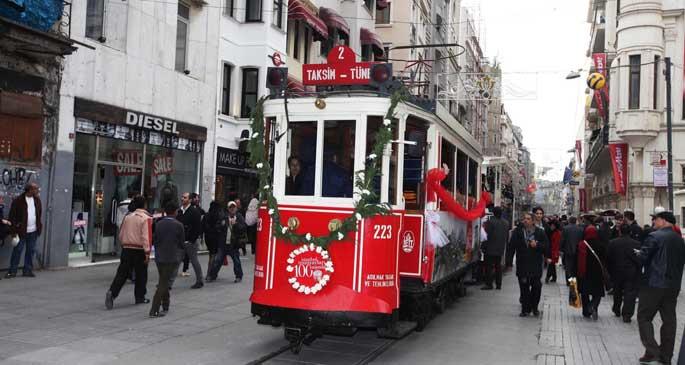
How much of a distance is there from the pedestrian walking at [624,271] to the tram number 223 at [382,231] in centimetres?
542

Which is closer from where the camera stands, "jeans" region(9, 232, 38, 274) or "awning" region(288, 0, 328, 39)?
"jeans" region(9, 232, 38, 274)

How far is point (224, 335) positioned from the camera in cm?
811

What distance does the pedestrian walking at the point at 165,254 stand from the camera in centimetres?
898

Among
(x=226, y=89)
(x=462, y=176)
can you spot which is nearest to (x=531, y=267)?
(x=462, y=176)

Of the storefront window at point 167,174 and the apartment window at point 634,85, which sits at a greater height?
the apartment window at point 634,85

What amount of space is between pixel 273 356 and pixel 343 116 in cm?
288

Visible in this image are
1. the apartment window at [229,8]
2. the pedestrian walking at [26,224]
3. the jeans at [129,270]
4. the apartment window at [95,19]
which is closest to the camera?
the jeans at [129,270]

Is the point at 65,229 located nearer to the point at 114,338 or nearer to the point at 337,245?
the point at 114,338

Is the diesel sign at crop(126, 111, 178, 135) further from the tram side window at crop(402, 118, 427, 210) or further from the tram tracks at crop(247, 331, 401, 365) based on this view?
the tram side window at crop(402, 118, 427, 210)

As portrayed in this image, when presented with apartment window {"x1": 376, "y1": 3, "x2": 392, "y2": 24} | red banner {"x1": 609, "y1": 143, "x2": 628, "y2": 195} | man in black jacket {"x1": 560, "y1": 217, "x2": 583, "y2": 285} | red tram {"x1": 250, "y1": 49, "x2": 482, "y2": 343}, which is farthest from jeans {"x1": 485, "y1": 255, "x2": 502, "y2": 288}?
apartment window {"x1": 376, "y1": 3, "x2": 392, "y2": 24}

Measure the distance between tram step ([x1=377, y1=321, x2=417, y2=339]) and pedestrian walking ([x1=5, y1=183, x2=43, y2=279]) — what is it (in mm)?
7276

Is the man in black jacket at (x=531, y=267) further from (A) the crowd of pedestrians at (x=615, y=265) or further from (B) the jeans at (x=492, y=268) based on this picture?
(B) the jeans at (x=492, y=268)

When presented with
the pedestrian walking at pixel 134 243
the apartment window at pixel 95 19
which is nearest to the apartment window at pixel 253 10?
the apartment window at pixel 95 19

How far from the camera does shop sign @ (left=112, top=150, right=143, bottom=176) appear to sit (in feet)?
50.3
